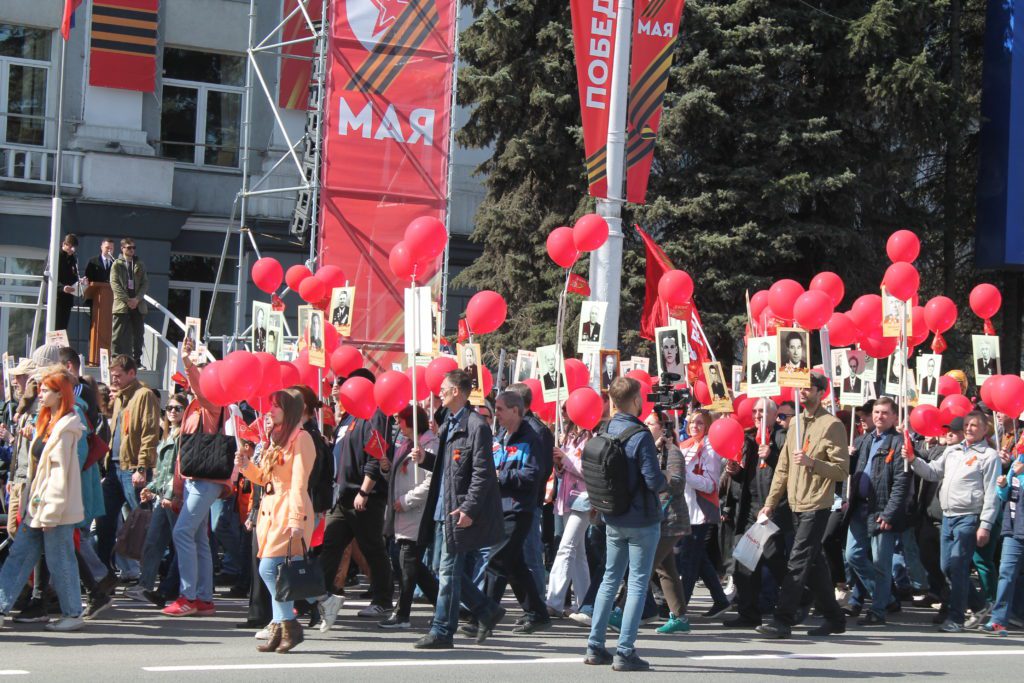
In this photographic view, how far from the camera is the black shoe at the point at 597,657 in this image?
9.19 m

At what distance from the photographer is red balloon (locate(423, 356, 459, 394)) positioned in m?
11.6

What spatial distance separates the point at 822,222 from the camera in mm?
22219

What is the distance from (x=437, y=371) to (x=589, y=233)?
309cm

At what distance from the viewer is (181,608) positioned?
35.9 feet

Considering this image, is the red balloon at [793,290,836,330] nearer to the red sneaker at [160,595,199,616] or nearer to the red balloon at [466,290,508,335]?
the red balloon at [466,290,508,335]

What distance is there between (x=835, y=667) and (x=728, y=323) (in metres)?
12.2

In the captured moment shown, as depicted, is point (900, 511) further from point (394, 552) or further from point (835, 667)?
point (394, 552)

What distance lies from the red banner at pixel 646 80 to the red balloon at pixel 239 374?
6.75 metres

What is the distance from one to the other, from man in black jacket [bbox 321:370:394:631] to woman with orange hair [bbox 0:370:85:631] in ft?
6.27

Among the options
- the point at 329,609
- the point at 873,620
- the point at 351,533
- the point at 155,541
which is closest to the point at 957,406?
the point at 873,620

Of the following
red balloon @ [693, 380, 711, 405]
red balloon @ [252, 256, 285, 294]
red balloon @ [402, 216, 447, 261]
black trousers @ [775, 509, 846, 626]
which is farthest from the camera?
red balloon @ [252, 256, 285, 294]

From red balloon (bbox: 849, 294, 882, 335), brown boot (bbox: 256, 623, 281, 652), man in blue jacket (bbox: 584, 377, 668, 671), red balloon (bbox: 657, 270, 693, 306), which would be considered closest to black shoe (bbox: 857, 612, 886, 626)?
red balloon (bbox: 849, 294, 882, 335)

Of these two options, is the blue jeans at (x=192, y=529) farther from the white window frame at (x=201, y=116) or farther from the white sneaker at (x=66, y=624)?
the white window frame at (x=201, y=116)

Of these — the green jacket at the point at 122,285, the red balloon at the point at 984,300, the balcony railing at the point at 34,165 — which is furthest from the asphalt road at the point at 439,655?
the balcony railing at the point at 34,165
